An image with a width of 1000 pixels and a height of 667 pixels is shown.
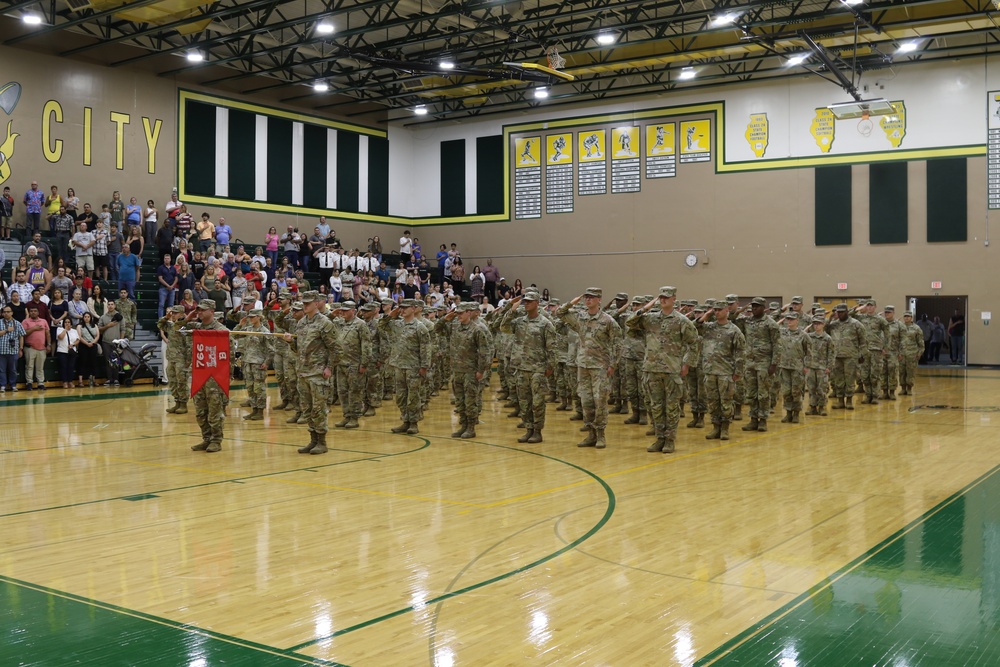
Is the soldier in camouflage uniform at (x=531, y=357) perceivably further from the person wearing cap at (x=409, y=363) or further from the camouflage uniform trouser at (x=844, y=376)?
the camouflage uniform trouser at (x=844, y=376)

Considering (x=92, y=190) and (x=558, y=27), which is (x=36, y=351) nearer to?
(x=92, y=190)

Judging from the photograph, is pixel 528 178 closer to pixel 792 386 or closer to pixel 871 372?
pixel 871 372

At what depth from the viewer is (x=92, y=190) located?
26562 millimetres

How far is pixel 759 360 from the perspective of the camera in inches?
560

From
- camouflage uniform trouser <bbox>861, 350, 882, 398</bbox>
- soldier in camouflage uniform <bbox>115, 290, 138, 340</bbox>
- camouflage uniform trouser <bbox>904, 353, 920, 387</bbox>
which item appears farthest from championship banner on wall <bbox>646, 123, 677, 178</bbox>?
soldier in camouflage uniform <bbox>115, 290, 138, 340</bbox>

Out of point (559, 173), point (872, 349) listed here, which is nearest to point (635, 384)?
point (872, 349)

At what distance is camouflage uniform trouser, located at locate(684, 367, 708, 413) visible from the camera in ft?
47.4

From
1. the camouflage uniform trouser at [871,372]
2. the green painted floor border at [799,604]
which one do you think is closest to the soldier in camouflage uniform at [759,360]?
the camouflage uniform trouser at [871,372]

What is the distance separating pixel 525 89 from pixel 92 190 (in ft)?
44.7

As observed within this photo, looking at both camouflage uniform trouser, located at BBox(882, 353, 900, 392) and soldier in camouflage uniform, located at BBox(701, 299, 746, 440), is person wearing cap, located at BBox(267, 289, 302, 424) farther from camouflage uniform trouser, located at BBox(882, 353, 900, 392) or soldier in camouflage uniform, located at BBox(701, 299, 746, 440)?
camouflage uniform trouser, located at BBox(882, 353, 900, 392)

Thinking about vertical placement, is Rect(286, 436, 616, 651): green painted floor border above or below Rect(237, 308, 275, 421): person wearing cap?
below

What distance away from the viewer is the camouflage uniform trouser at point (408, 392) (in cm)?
1357

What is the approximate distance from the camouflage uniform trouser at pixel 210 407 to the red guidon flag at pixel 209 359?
63mm

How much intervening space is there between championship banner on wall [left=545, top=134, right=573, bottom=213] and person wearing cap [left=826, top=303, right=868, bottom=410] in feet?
54.8
